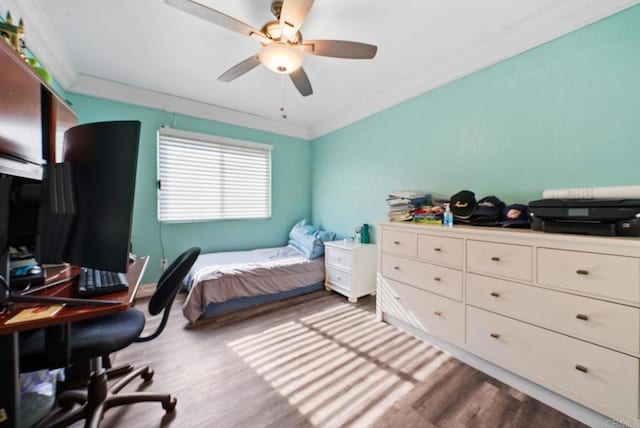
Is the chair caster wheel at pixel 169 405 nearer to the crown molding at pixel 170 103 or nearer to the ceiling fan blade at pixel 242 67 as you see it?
the ceiling fan blade at pixel 242 67

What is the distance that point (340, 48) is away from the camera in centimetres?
160

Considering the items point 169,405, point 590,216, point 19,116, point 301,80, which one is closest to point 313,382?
point 169,405

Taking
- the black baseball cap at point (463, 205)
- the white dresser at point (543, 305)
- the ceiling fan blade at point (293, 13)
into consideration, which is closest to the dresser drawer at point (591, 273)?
the white dresser at point (543, 305)

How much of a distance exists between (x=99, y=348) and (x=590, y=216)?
7.98ft

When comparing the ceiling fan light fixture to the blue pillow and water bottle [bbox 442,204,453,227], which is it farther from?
the blue pillow

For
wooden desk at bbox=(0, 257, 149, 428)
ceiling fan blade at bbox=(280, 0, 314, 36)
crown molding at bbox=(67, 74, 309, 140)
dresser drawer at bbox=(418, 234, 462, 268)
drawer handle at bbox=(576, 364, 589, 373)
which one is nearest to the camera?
wooden desk at bbox=(0, 257, 149, 428)

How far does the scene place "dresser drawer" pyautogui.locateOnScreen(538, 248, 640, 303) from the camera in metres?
1.07

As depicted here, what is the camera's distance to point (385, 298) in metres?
2.21

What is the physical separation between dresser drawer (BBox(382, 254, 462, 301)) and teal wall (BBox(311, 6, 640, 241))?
0.81m

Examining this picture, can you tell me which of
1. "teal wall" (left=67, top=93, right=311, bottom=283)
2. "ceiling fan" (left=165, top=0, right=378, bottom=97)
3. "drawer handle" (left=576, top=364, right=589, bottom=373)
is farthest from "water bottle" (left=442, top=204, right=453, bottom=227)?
"teal wall" (left=67, top=93, right=311, bottom=283)

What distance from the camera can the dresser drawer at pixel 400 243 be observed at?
1.98 meters

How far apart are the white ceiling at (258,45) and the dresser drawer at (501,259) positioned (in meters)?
1.57

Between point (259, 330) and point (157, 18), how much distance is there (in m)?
2.62

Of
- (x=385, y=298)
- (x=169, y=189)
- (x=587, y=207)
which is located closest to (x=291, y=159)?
(x=169, y=189)
